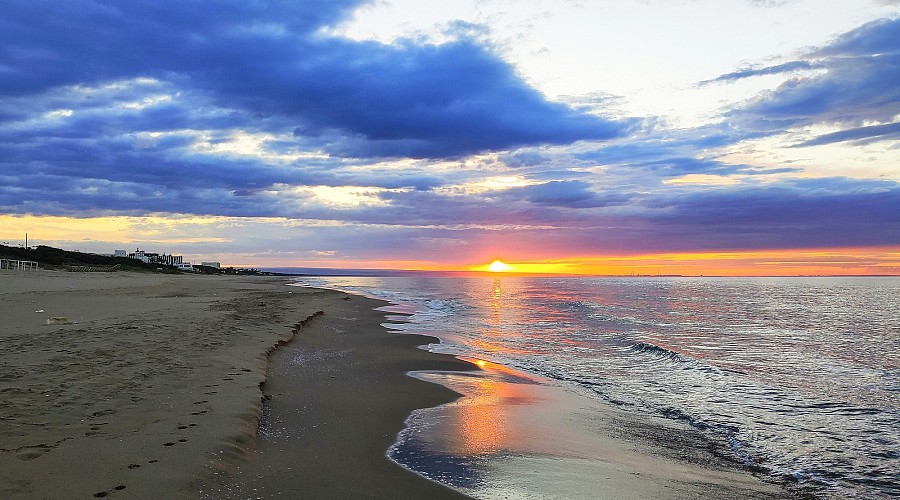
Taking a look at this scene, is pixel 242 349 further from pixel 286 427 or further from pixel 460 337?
pixel 460 337

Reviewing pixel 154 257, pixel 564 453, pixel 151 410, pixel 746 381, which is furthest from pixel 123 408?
pixel 154 257

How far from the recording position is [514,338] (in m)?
22.4

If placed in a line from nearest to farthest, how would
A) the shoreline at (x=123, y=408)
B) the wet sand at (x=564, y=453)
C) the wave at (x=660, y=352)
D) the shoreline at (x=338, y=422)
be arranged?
the shoreline at (x=123, y=408) < the shoreline at (x=338, y=422) < the wet sand at (x=564, y=453) < the wave at (x=660, y=352)

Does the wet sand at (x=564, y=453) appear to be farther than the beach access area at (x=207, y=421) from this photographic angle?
Yes

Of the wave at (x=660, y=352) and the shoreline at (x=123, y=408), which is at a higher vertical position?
the shoreline at (x=123, y=408)

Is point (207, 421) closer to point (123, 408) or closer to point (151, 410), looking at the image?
point (151, 410)

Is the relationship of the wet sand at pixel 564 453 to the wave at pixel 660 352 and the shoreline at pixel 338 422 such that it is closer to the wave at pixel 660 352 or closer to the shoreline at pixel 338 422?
the shoreline at pixel 338 422

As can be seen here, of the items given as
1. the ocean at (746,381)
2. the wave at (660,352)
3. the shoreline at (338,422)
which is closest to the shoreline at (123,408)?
the shoreline at (338,422)

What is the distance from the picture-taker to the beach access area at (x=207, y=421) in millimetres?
5141

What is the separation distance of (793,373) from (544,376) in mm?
7229

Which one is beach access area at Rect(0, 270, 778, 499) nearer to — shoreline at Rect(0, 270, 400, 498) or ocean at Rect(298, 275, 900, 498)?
shoreline at Rect(0, 270, 400, 498)

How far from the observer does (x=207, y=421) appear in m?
6.98

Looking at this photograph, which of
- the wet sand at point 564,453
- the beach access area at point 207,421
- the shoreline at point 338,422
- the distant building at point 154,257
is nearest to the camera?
the beach access area at point 207,421

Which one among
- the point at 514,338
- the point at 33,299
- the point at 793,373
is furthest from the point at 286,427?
the point at 33,299
